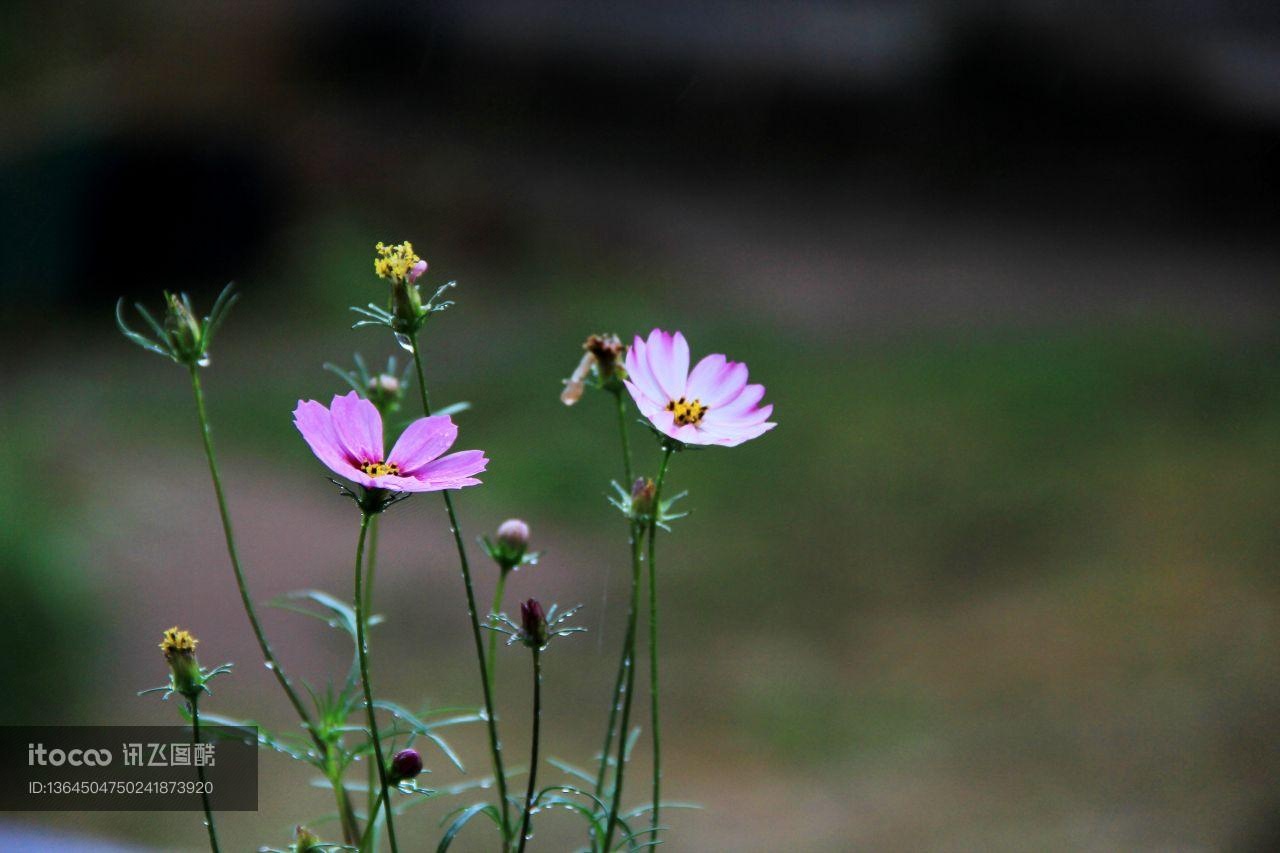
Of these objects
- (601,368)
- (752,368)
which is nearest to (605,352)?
(601,368)

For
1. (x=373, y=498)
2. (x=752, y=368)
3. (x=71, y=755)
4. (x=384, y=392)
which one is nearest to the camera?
(x=373, y=498)

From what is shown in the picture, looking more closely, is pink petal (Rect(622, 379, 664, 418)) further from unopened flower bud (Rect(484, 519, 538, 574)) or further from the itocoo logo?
the itocoo logo

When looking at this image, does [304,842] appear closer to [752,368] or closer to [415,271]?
[415,271]

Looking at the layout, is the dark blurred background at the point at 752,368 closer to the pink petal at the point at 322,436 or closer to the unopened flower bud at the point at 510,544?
the unopened flower bud at the point at 510,544

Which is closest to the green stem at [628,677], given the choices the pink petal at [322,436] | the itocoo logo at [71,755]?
the pink petal at [322,436]

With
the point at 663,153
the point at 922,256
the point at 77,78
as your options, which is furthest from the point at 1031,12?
the point at 77,78

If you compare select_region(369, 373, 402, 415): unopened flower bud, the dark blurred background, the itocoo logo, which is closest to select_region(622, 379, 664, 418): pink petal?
select_region(369, 373, 402, 415): unopened flower bud
